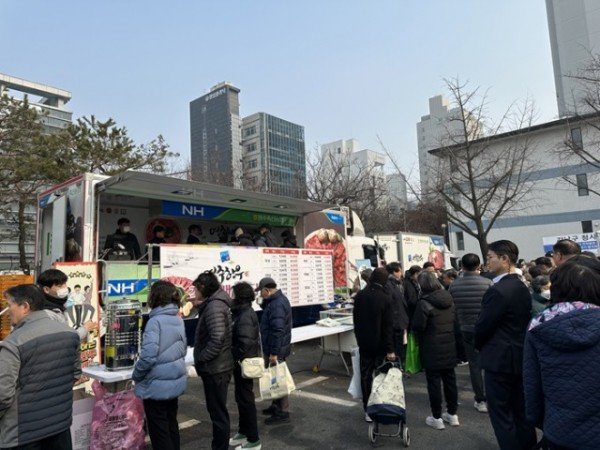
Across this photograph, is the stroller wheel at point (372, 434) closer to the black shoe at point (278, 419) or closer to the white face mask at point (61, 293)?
the black shoe at point (278, 419)

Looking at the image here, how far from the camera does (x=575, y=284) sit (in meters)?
2.36

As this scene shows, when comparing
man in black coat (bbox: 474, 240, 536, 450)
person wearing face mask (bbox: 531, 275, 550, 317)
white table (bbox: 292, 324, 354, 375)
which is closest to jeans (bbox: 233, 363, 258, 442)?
white table (bbox: 292, 324, 354, 375)

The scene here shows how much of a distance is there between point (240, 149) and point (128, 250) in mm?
29435

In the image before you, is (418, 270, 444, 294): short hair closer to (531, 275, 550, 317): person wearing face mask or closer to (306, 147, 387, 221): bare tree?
(531, 275, 550, 317): person wearing face mask

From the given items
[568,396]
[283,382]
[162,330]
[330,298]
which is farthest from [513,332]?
[330,298]

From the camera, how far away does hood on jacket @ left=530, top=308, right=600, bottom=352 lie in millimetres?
2186

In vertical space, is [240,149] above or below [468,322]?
above

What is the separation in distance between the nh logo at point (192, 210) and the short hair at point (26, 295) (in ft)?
21.9

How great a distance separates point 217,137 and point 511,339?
4000 centimetres

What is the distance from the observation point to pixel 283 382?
17.0 feet

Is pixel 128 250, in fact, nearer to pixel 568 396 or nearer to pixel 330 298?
pixel 330 298

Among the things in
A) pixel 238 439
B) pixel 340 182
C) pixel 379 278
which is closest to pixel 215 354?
pixel 238 439

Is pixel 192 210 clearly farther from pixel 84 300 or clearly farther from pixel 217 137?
pixel 217 137

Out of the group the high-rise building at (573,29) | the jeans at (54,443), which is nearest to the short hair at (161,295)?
the jeans at (54,443)
